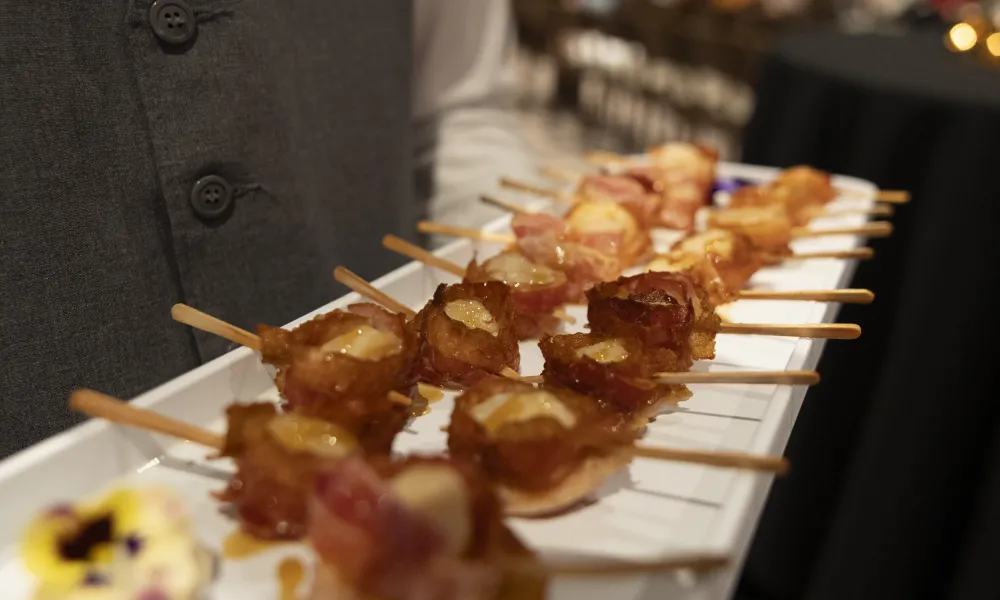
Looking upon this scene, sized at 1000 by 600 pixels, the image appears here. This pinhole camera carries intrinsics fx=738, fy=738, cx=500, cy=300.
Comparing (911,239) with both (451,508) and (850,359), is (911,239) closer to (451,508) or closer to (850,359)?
(850,359)

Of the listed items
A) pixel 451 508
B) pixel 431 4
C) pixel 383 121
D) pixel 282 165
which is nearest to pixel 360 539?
pixel 451 508

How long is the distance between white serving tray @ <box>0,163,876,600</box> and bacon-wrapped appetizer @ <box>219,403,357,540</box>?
0.02 metres

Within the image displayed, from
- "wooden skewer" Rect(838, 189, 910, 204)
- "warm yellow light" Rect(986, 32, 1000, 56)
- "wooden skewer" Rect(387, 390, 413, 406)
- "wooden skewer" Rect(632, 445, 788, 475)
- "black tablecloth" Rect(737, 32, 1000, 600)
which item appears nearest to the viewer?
"wooden skewer" Rect(632, 445, 788, 475)

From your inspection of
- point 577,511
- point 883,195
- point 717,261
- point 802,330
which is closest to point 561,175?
point 717,261

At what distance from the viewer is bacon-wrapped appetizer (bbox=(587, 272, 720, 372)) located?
0.92 meters

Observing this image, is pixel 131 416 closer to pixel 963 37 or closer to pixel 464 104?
pixel 464 104

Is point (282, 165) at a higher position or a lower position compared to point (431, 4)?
lower

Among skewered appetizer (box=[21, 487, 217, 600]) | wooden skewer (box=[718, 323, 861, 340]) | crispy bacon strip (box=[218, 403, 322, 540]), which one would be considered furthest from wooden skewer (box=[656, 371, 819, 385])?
skewered appetizer (box=[21, 487, 217, 600])

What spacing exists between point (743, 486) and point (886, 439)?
130cm

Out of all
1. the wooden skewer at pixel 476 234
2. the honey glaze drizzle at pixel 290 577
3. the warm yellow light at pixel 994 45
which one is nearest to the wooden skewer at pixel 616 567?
the honey glaze drizzle at pixel 290 577

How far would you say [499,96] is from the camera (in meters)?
2.03

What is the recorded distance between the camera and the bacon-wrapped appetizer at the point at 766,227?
4.24 feet

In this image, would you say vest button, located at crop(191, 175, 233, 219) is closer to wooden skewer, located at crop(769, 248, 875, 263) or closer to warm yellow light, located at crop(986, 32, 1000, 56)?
wooden skewer, located at crop(769, 248, 875, 263)

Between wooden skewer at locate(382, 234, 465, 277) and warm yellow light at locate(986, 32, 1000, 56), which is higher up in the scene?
warm yellow light at locate(986, 32, 1000, 56)
